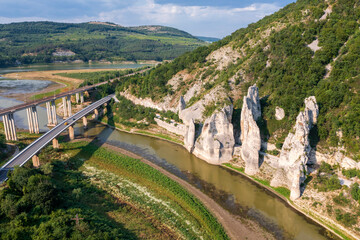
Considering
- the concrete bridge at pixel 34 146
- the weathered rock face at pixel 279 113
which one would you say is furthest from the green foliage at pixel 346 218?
the concrete bridge at pixel 34 146

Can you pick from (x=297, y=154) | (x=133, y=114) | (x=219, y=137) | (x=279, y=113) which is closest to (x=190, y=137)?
(x=219, y=137)

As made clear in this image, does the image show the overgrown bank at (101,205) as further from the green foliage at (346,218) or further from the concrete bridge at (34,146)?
the green foliage at (346,218)

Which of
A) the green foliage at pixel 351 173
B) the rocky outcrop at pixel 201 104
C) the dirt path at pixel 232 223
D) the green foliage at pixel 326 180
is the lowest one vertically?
the dirt path at pixel 232 223

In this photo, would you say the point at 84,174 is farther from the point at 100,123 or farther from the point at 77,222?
the point at 100,123

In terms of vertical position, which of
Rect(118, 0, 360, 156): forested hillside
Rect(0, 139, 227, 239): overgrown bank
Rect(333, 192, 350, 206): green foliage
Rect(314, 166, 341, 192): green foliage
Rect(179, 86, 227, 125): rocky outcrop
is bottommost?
Rect(0, 139, 227, 239): overgrown bank

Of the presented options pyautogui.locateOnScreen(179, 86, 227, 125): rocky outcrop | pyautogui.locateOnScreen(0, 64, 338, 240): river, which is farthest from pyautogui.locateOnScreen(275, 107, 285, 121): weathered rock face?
pyautogui.locateOnScreen(0, 64, 338, 240): river

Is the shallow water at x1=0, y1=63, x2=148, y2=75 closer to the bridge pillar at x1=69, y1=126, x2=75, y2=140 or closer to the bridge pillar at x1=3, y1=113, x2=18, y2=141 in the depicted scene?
the bridge pillar at x1=3, y1=113, x2=18, y2=141

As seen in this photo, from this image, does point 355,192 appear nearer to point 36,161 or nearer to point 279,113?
point 279,113
